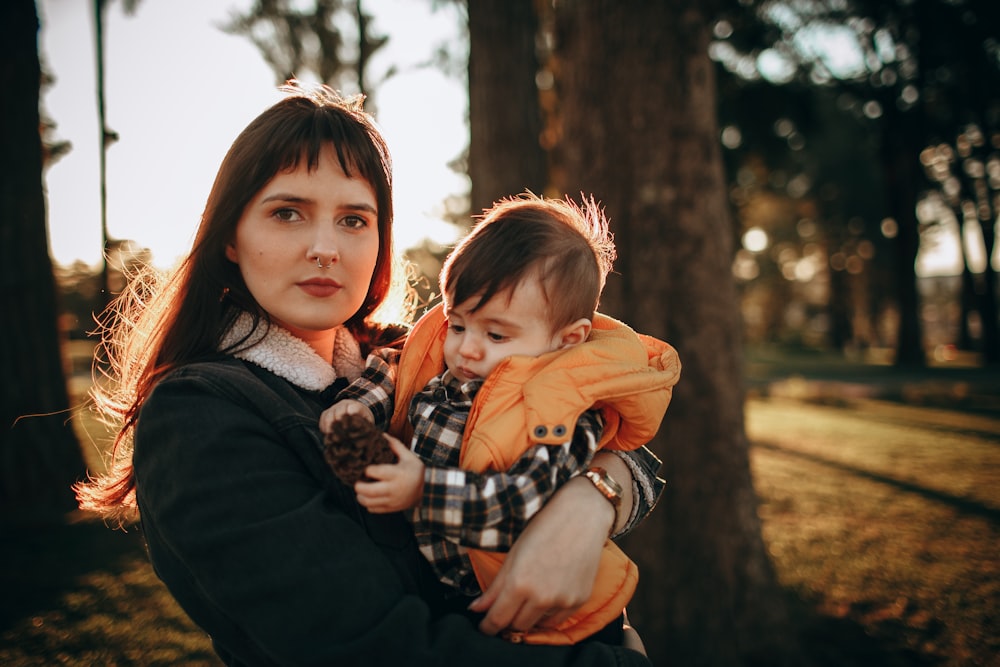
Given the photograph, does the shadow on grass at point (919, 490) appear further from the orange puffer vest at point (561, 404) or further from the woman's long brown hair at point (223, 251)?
the woman's long brown hair at point (223, 251)

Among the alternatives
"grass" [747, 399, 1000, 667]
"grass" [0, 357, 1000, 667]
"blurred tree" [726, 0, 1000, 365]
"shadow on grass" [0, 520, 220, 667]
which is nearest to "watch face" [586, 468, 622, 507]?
"grass" [0, 357, 1000, 667]

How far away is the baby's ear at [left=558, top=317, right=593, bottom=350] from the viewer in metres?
1.84

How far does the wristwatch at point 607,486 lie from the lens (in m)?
1.60

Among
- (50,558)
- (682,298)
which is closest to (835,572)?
(682,298)

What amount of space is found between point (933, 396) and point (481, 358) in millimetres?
16486

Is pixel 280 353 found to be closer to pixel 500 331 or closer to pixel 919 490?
pixel 500 331

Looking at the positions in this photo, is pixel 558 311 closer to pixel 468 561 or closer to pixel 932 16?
pixel 468 561

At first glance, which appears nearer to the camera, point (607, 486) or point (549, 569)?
point (549, 569)

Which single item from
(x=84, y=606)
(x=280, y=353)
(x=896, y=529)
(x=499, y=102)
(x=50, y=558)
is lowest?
(x=896, y=529)

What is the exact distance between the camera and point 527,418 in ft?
5.14

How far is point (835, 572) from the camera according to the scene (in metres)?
5.28

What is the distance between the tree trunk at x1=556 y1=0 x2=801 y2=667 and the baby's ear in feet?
6.13

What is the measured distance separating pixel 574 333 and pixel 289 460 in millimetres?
870

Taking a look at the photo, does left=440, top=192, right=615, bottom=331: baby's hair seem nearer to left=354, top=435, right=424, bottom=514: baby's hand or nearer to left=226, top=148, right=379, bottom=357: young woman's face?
left=226, top=148, right=379, bottom=357: young woman's face
